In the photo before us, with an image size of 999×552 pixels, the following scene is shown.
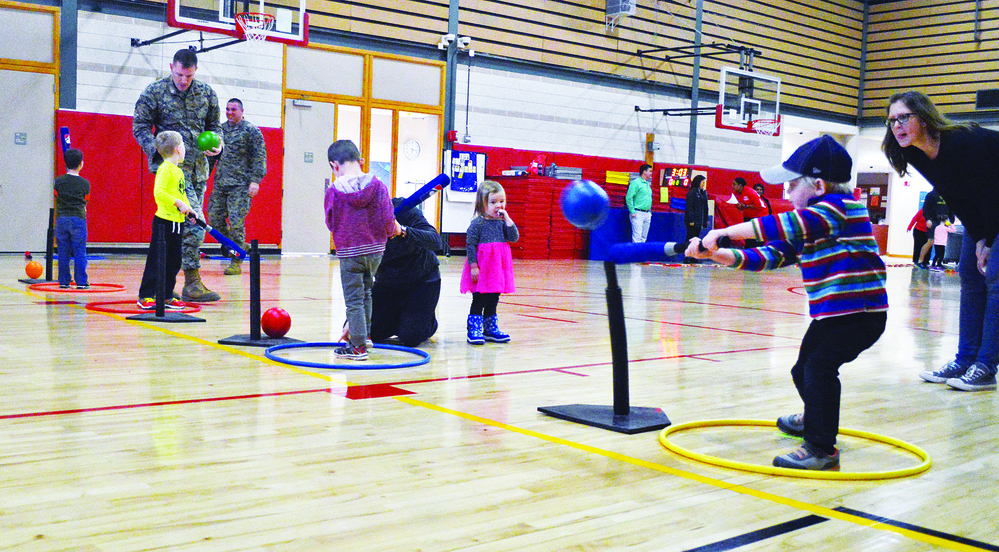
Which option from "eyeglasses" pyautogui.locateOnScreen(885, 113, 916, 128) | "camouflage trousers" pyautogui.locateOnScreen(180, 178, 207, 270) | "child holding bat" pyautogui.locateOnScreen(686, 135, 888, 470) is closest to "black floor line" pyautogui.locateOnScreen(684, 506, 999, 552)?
"child holding bat" pyautogui.locateOnScreen(686, 135, 888, 470)

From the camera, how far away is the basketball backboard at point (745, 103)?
64.9 feet

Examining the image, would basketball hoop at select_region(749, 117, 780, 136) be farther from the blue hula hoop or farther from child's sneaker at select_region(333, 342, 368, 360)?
child's sneaker at select_region(333, 342, 368, 360)

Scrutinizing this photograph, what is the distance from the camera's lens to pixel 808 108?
23.0 m

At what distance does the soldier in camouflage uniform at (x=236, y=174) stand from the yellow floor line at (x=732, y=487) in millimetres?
6521

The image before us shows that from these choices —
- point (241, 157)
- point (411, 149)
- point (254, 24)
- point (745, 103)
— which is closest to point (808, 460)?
point (241, 157)

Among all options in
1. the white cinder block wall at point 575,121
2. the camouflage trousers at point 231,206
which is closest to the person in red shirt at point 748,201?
the white cinder block wall at point 575,121

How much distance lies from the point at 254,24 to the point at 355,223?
8.67m

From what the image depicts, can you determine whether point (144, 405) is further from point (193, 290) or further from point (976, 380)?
point (193, 290)

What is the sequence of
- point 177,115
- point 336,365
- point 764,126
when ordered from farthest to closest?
point 764,126, point 177,115, point 336,365

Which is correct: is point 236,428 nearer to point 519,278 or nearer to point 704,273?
point 519,278

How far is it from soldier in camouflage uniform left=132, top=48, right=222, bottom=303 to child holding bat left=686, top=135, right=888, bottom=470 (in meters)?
5.26

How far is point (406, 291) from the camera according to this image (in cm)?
582

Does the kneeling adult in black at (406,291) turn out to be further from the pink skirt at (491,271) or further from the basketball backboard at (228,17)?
the basketball backboard at (228,17)

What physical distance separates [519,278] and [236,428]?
8953mm
